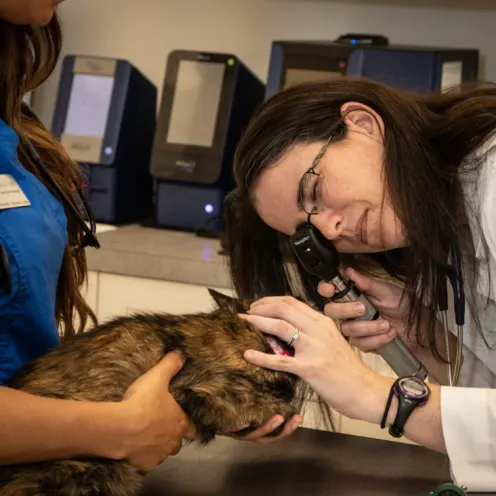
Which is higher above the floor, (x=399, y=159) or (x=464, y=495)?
(x=399, y=159)

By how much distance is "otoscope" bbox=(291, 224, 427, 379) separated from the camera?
4.18 feet

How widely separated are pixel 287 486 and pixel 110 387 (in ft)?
0.95

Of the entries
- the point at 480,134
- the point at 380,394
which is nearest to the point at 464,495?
the point at 380,394

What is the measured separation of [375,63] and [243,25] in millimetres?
667

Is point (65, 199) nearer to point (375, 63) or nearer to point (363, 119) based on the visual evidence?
point (363, 119)

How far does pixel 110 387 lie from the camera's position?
39.6 inches

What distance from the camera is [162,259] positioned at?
2.10m

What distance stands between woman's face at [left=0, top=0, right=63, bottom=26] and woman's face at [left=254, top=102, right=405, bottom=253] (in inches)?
17.6

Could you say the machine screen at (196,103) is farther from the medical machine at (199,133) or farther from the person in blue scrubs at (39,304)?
the person in blue scrubs at (39,304)

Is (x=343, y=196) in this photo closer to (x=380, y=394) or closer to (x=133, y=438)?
(x=380, y=394)

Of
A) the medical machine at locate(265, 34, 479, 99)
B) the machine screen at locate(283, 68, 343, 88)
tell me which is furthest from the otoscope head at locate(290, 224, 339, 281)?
the machine screen at locate(283, 68, 343, 88)

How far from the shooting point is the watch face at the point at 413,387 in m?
1.10

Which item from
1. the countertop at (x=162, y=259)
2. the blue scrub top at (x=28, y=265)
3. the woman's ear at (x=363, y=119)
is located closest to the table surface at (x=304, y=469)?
the blue scrub top at (x=28, y=265)

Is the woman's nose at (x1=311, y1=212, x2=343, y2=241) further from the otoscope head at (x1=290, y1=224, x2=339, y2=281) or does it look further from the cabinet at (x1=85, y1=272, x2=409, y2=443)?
the cabinet at (x1=85, y1=272, x2=409, y2=443)
